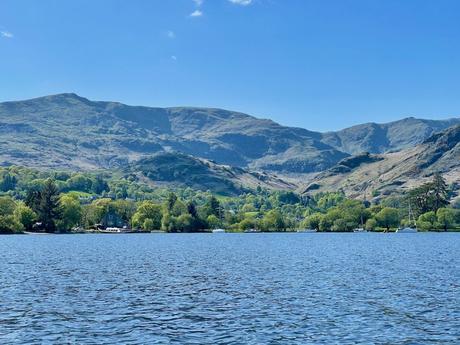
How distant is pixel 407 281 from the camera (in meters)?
79.6

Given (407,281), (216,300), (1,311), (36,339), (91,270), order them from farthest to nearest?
(91,270), (407,281), (216,300), (1,311), (36,339)

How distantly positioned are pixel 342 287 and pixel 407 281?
12.3 meters

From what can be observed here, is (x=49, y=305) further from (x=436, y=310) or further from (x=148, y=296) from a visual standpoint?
(x=436, y=310)

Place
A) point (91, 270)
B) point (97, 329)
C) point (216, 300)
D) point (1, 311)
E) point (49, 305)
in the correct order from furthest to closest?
point (91, 270) → point (216, 300) → point (49, 305) → point (1, 311) → point (97, 329)

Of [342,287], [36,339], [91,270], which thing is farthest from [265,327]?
[91,270]

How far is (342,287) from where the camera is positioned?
7244 centimetres

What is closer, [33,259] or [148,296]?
[148,296]

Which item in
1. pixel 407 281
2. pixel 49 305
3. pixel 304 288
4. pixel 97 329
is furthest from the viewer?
pixel 407 281

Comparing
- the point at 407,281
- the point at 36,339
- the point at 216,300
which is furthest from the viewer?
the point at 407,281

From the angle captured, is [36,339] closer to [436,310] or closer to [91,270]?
[436,310]

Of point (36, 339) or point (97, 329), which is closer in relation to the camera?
point (36, 339)

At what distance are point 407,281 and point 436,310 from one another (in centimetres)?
2489

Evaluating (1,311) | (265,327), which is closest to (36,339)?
(1,311)

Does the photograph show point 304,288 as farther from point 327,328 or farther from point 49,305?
point 49,305
